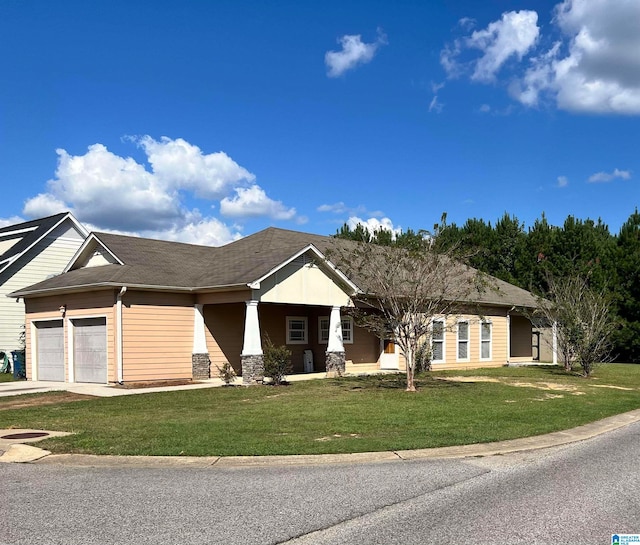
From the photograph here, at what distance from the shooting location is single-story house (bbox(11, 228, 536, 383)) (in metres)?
20.9

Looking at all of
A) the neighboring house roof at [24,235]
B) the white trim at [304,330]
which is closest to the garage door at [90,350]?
the white trim at [304,330]

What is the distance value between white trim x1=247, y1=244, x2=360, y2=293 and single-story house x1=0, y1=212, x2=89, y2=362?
1297 centimetres

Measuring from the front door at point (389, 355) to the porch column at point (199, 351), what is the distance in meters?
8.50

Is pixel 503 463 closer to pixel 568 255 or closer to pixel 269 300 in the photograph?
pixel 269 300

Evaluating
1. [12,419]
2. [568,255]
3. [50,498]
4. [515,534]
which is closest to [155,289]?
[12,419]

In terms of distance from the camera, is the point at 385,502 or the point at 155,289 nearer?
the point at 385,502

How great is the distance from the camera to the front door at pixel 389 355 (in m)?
27.8

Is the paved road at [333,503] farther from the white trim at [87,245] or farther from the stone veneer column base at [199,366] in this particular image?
the white trim at [87,245]

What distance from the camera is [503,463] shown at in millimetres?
9164

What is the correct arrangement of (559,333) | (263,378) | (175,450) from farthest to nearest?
(559,333)
(263,378)
(175,450)

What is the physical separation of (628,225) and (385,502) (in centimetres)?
3825

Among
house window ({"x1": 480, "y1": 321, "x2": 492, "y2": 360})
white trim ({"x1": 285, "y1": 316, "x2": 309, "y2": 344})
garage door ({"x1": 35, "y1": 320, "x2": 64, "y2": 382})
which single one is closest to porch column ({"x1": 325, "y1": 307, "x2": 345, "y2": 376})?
white trim ({"x1": 285, "y1": 316, "x2": 309, "y2": 344})

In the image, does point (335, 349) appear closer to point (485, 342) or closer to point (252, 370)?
point (252, 370)

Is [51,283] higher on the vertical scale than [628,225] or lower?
lower
